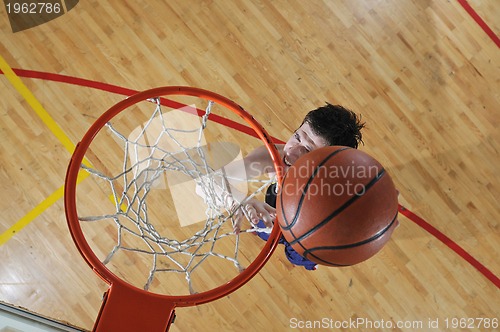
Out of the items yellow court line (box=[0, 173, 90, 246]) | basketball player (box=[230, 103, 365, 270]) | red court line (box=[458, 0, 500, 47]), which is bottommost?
red court line (box=[458, 0, 500, 47])

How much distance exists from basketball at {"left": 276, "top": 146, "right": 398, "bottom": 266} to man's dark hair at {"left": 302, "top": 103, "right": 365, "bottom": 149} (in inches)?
25.4

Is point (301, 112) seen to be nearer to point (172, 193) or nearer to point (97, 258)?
point (172, 193)

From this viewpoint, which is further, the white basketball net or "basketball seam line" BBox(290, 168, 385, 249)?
the white basketball net

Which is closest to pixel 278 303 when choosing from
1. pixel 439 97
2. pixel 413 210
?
pixel 413 210

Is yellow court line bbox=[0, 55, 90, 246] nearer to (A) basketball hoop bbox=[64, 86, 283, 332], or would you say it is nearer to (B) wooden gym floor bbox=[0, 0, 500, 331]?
(B) wooden gym floor bbox=[0, 0, 500, 331]

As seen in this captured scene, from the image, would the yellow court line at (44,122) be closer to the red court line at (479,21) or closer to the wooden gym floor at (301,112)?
the wooden gym floor at (301,112)

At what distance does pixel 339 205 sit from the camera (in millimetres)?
1350

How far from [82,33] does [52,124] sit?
1.83 feet

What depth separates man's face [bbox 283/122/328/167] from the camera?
2.08 metres

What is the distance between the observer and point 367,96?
9.43ft

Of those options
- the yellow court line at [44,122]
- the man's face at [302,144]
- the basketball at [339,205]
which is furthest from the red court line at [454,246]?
the yellow court line at [44,122]

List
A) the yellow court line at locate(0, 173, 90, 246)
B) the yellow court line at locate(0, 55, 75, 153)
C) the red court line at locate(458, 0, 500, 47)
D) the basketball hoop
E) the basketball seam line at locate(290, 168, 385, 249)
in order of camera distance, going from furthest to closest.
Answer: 1. the red court line at locate(458, 0, 500, 47)
2. the yellow court line at locate(0, 55, 75, 153)
3. the yellow court line at locate(0, 173, 90, 246)
4. the basketball hoop
5. the basketball seam line at locate(290, 168, 385, 249)

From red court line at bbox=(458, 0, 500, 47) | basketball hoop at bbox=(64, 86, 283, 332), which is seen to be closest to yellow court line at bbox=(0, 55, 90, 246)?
basketball hoop at bbox=(64, 86, 283, 332)

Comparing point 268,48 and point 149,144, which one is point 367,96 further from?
point 149,144
